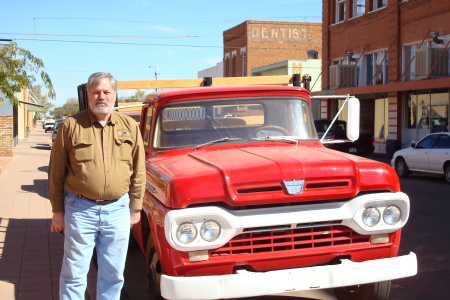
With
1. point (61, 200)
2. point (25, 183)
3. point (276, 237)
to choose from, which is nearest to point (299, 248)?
point (276, 237)

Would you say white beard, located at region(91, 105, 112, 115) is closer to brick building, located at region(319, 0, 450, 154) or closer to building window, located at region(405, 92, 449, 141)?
brick building, located at region(319, 0, 450, 154)

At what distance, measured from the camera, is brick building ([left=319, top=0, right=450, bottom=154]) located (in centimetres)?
2539

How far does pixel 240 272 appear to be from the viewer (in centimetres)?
430

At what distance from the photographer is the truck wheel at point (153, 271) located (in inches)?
191

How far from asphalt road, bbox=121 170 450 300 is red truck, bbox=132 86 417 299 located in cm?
109

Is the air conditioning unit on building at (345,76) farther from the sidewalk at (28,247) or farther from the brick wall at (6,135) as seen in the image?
the sidewalk at (28,247)

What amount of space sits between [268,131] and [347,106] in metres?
0.86

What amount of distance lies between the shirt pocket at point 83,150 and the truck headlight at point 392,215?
2.29 meters

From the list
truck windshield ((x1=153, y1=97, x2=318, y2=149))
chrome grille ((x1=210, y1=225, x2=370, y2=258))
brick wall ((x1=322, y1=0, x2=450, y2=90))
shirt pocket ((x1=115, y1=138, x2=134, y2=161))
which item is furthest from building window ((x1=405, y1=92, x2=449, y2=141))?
shirt pocket ((x1=115, y1=138, x2=134, y2=161))

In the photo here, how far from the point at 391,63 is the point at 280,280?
86.3 feet

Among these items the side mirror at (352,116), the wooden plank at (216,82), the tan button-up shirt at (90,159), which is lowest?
the tan button-up shirt at (90,159)

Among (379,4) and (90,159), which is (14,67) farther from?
(379,4)

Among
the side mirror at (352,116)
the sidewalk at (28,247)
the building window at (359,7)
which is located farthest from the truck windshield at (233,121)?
the building window at (359,7)

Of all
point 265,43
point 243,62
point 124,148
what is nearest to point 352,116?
point 124,148
